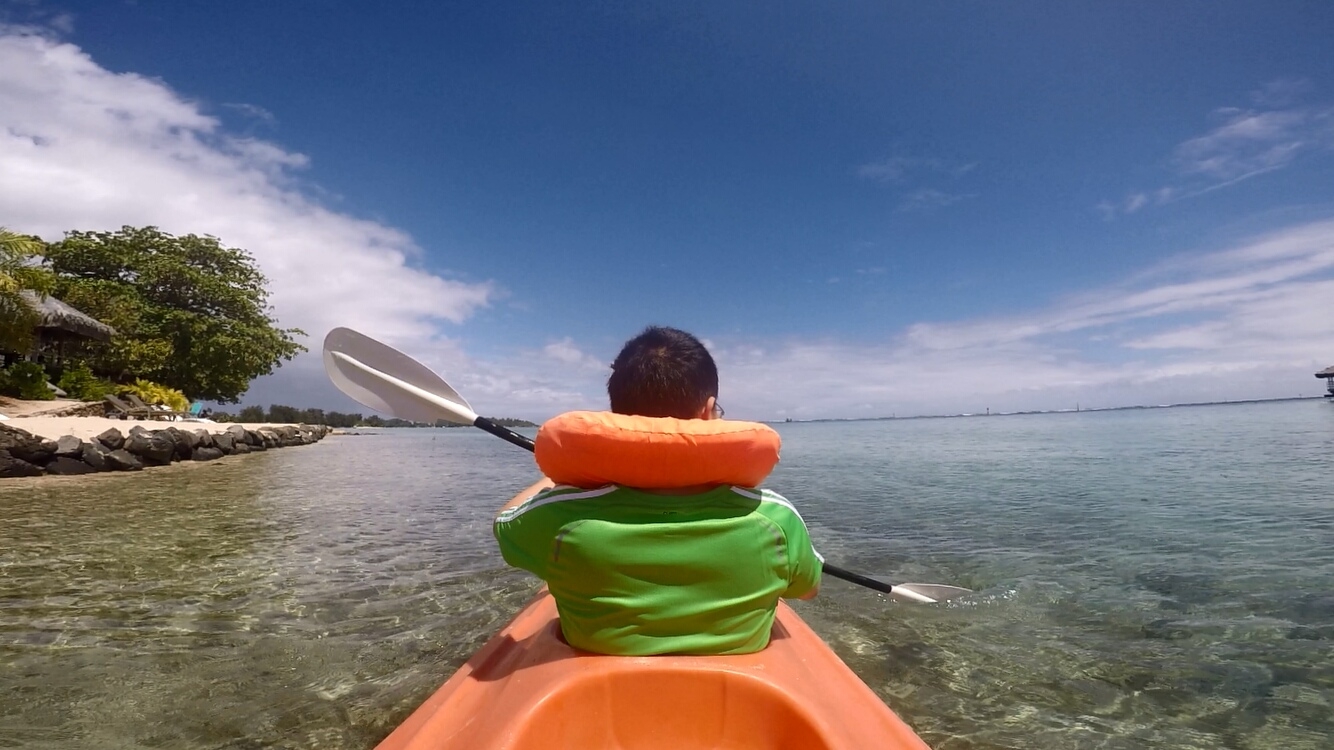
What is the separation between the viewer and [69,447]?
43.2 feet

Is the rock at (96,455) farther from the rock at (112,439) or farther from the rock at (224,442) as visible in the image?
the rock at (224,442)

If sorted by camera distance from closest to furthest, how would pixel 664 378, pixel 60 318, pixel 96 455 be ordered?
pixel 664 378
pixel 96 455
pixel 60 318

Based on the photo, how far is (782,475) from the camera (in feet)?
55.1

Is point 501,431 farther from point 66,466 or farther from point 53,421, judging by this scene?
point 53,421

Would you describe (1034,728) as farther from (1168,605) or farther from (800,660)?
(1168,605)

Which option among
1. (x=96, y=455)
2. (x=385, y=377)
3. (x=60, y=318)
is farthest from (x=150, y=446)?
(x=385, y=377)

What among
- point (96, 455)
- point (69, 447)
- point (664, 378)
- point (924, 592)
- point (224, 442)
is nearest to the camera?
point (664, 378)

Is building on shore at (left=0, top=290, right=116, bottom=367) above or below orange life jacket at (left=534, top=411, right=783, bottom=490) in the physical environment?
above

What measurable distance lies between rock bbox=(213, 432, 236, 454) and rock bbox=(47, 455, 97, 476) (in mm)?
6914

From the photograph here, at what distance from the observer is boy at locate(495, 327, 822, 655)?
73.3 inches

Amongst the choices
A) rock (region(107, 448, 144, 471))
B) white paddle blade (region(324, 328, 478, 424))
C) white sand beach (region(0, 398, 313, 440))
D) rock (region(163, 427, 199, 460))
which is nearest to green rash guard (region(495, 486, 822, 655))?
white paddle blade (region(324, 328, 478, 424))

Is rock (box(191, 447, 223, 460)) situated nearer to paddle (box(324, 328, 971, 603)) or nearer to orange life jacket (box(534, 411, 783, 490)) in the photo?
paddle (box(324, 328, 971, 603))

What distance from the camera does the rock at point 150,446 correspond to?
15.1 meters

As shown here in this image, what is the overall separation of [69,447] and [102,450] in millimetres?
597
